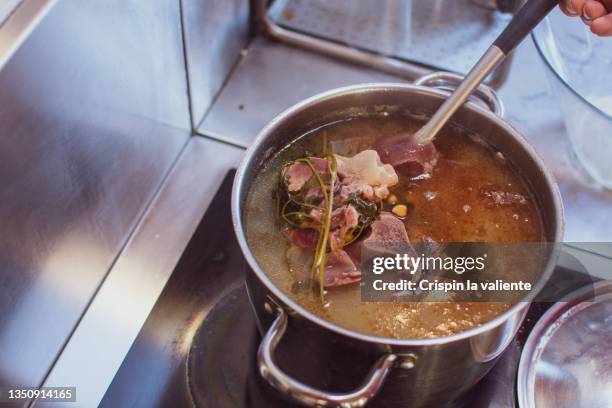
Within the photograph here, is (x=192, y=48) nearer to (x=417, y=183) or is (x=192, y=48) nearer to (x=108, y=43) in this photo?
(x=108, y=43)

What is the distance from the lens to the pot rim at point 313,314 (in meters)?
0.79

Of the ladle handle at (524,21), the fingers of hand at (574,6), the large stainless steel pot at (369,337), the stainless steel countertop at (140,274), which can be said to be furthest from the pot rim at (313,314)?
the stainless steel countertop at (140,274)

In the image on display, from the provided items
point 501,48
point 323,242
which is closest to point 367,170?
point 323,242

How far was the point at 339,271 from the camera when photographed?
0.96m

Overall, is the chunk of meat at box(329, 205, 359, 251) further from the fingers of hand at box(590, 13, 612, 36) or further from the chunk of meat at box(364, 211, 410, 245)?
the fingers of hand at box(590, 13, 612, 36)

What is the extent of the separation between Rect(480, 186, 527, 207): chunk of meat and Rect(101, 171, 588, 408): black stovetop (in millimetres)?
226

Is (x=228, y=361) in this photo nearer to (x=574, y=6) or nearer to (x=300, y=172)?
(x=300, y=172)

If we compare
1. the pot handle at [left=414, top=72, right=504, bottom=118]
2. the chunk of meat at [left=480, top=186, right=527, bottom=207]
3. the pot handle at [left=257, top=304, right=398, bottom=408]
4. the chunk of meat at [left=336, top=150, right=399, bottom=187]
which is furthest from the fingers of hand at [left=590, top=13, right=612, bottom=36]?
→ the pot handle at [left=257, top=304, right=398, bottom=408]

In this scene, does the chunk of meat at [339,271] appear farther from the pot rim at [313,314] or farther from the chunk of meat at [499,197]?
the chunk of meat at [499,197]

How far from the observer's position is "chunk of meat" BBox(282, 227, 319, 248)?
1.00 meters

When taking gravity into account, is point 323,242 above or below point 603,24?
below

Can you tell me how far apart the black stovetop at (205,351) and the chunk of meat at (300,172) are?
A: 0.80ft

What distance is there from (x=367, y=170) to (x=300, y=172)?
0.34ft

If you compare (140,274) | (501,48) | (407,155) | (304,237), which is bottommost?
(140,274)
